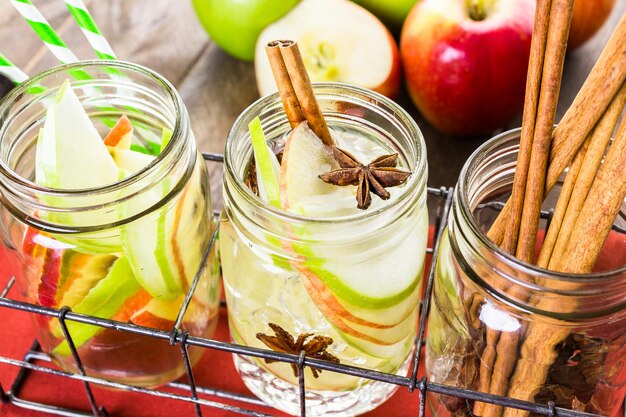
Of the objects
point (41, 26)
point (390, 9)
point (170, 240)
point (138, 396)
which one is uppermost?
point (390, 9)

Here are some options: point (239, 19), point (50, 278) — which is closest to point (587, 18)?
point (239, 19)

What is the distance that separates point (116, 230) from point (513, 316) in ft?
0.66

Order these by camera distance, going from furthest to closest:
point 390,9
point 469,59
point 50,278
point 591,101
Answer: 1. point 390,9
2. point 469,59
3. point 50,278
4. point 591,101

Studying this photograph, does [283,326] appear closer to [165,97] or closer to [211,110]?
[165,97]

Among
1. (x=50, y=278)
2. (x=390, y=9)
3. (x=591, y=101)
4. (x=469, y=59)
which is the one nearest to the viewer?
(x=591, y=101)

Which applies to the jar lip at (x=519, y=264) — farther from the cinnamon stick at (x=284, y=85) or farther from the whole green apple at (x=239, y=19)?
the whole green apple at (x=239, y=19)

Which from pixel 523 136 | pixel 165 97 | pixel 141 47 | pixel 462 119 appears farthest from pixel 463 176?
pixel 141 47

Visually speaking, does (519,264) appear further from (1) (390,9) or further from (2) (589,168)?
(1) (390,9)

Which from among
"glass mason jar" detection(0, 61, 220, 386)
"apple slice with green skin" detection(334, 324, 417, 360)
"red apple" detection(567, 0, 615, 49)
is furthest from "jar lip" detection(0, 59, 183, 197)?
"red apple" detection(567, 0, 615, 49)

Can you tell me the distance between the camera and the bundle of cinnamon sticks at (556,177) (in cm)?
32

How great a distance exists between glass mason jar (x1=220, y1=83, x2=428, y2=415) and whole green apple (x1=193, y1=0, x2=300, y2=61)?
0.35 m

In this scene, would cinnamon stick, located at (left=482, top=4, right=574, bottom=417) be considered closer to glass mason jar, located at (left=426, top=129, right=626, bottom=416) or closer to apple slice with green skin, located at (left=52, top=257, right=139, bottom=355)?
glass mason jar, located at (left=426, top=129, right=626, bottom=416)

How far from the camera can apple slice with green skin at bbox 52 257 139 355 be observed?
16.3 inches

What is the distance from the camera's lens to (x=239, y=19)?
76 cm
